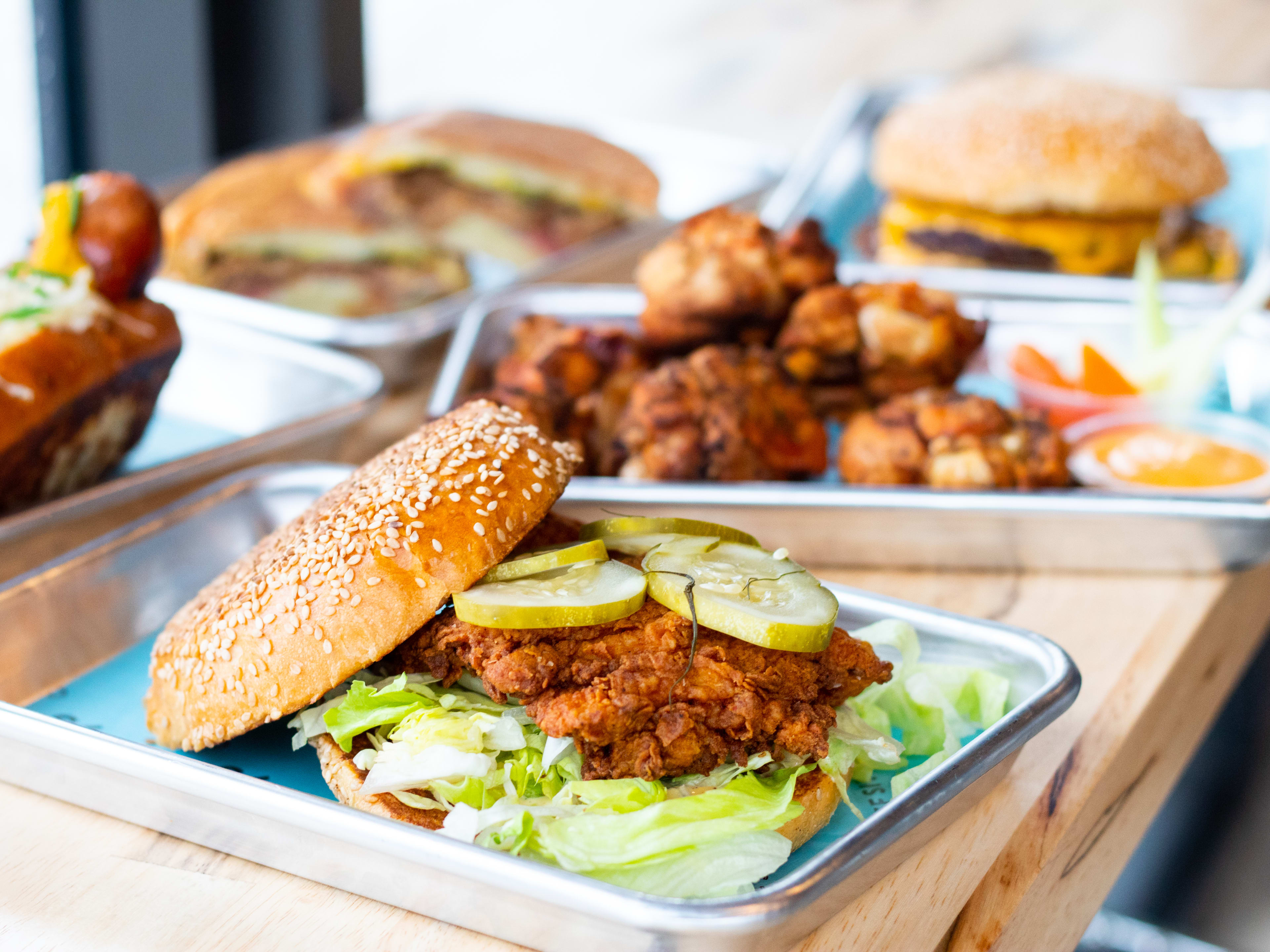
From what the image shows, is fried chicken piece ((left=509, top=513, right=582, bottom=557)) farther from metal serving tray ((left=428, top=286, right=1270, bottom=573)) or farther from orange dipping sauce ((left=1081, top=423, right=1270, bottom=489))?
orange dipping sauce ((left=1081, top=423, right=1270, bottom=489))

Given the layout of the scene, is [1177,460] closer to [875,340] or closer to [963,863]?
[875,340]

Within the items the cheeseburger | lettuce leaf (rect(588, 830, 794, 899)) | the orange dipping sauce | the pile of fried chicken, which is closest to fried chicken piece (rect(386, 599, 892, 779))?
lettuce leaf (rect(588, 830, 794, 899))

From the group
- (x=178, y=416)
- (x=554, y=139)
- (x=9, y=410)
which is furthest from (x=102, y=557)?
(x=554, y=139)

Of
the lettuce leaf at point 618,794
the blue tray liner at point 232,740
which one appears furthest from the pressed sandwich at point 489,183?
the lettuce leaf at point 618,794

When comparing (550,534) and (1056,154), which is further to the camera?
(1056,154)

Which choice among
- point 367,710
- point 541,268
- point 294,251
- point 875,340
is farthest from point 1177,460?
point 294,251

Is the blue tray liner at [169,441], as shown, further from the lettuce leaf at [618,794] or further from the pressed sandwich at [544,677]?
the lettuce leaf at [618,794]
